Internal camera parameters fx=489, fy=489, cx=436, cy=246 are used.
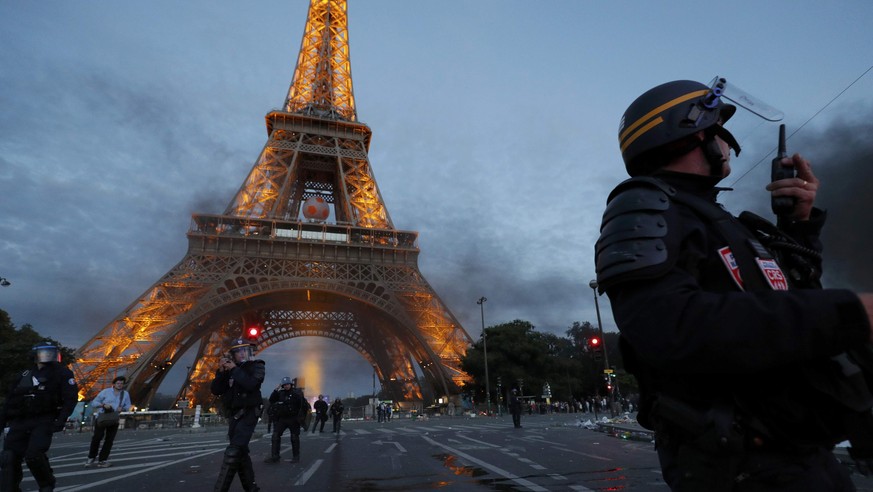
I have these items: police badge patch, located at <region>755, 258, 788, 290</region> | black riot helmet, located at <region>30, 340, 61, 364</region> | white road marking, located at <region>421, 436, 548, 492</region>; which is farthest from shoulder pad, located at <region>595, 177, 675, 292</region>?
black riot helmet, located at <region>30, 340, 61, 364</region>

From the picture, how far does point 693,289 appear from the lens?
4.21ft

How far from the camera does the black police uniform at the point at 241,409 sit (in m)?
5.38

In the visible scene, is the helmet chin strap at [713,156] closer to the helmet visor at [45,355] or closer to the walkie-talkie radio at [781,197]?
the walkie-talkie radio at [781,197]

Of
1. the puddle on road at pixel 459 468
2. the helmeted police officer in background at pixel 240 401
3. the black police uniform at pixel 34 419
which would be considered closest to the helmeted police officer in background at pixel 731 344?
the helmeted police officer in background at pixel 240 401

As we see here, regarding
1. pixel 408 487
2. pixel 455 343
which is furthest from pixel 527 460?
pixel 455 343

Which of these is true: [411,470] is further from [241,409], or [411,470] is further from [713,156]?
[713,156]

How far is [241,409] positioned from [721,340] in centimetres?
588

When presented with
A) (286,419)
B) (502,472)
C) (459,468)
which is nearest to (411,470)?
(459,468)

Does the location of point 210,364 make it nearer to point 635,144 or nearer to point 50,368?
point 50,368

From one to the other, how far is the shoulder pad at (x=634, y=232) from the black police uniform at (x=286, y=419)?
392 inches

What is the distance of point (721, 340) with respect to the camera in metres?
1.15

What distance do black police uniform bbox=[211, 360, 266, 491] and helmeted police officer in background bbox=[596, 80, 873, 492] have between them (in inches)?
199

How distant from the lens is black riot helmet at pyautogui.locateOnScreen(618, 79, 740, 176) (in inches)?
65.9

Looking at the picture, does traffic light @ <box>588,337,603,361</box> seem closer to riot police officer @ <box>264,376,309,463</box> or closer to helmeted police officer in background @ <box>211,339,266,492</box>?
riot police officer @ <box>264,376,309,463</box>
